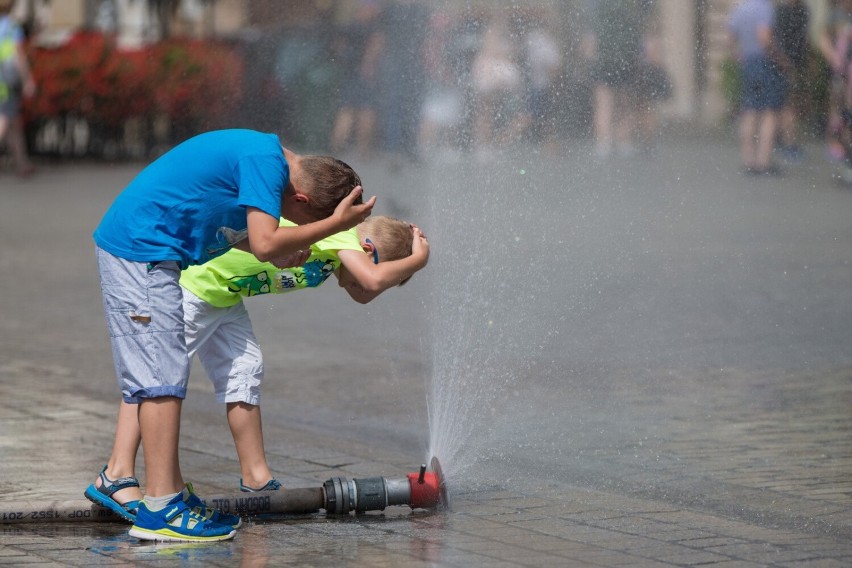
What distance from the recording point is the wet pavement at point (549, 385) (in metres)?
4.56

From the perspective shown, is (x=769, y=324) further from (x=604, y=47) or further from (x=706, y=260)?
(x=604, y=47)

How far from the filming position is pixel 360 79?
1556cm

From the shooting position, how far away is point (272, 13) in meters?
20.4

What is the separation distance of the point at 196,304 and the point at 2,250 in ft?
26.3

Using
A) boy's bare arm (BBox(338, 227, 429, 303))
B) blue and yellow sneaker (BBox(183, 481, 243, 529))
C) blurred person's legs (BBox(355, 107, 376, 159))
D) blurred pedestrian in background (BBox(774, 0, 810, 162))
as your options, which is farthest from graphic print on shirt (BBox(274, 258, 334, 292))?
blurred person's legs (BBox(355, 107, 376, 159))

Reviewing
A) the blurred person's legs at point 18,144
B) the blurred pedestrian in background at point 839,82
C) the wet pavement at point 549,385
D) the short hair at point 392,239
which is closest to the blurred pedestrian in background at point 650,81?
the wet pavement at point 549,385

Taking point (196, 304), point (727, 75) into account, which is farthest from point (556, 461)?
point (727, 75)

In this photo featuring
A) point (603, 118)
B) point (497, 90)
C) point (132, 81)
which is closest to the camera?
point (603, 118)

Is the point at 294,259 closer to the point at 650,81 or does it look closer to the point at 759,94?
the point at 650,81

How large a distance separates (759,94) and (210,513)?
6.76 metres

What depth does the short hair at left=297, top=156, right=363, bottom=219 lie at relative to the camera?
436 cm

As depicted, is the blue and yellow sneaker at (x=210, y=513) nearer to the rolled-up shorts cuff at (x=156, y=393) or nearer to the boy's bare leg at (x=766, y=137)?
the rolled-up shorts cuff at (x=156, y=393)

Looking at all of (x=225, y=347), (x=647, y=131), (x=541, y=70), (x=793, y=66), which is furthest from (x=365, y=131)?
(x=225, y=347)

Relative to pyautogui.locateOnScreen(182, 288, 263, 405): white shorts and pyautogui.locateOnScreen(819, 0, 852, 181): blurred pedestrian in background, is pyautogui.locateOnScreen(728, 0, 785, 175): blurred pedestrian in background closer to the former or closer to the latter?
pyautogui.locateOnScreen(819, 0, 852, 181): blurred pedestrian in background
